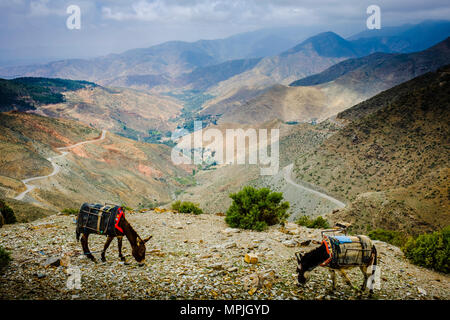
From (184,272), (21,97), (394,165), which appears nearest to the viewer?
(184,272)

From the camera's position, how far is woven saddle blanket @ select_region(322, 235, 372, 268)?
6.67 m

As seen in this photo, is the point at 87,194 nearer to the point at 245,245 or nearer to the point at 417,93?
the point at 245,245

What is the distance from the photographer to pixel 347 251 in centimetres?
672

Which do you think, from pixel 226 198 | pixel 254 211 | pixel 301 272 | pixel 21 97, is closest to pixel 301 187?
pixel 226 198

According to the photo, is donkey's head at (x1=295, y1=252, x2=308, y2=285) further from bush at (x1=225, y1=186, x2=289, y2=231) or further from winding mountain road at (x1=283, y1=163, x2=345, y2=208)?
winding mountain road at (x1=283, y1=163, x2=345, y2=208)

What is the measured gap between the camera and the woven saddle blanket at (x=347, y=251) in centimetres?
667

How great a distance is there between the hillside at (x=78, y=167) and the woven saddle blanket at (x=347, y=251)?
43458 millimetres

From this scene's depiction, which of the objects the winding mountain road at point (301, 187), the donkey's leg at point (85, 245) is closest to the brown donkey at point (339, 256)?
the donkey's leg at point (85, 245)

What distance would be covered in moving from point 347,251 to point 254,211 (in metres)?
8.97

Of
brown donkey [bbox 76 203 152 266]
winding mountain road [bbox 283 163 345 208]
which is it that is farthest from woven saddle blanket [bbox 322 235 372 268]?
winding mountain road [bbox 283 163 345 208]

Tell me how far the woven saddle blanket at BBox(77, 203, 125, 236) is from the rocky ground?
1.09 meters

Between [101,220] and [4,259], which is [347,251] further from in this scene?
[4,259]

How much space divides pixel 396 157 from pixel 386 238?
1094 inches

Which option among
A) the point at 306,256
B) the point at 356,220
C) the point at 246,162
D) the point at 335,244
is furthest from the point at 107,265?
the point at 246,162
